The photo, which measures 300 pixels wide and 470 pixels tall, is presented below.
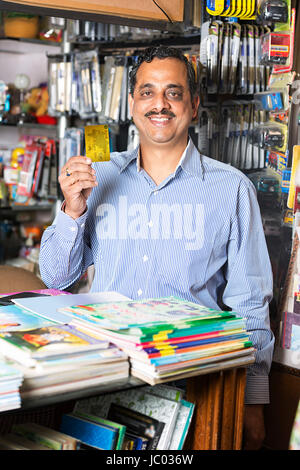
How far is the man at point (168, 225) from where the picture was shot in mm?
1833

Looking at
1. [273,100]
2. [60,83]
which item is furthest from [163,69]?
[60,83]

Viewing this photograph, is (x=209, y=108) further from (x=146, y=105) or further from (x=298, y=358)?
(x=298, y=358)

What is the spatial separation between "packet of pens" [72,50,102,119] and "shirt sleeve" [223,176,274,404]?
200cm

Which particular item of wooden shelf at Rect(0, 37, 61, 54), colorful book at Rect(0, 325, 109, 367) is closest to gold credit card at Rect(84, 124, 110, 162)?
colorful book at Rect(0, 325, 109, 367)

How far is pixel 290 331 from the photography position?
240 cm

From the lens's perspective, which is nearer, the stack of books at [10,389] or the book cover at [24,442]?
the stack of books at [10,389]

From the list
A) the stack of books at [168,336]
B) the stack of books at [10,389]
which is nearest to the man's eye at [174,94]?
the stack of books at [168,336]

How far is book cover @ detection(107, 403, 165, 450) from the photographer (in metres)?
1.24

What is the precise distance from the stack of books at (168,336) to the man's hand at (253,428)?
415 millimetres

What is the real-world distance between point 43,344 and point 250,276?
2.96ft

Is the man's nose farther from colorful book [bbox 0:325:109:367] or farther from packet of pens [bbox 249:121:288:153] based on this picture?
colorful book [bbox 0:325:109:367]

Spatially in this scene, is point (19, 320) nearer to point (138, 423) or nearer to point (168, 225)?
point (138, 423)

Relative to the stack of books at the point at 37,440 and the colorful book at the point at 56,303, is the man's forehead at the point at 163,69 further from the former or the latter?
the stack of books at the point at 37,440

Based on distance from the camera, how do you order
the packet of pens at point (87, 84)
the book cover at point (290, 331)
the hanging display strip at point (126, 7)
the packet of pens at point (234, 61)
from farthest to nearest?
the packet of pens at point (87, 84), the packet of pens at point (234, 61), the book cover at point (290, 331), the hanging display strip at point (126, 7)
